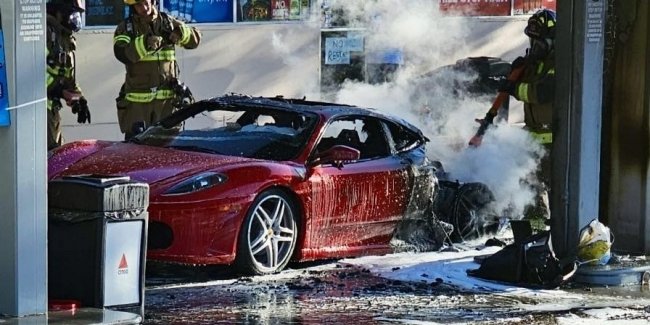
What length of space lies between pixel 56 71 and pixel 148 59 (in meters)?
0.88

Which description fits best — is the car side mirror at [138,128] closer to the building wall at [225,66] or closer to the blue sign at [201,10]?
the building wall at [225,66]

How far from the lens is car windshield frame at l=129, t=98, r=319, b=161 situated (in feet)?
33.0

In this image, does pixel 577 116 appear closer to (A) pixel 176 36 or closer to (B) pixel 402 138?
(B) pixel 402 138

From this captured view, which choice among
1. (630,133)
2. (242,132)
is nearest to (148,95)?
(242,132)

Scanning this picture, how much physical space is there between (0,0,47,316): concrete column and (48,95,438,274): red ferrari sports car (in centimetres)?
208

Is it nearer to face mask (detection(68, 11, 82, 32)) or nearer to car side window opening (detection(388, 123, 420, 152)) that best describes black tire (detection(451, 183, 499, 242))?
car side window opening (detection(388, 123, 420, 152))

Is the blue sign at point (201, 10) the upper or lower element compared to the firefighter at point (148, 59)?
upper

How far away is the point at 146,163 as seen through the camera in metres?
9.47

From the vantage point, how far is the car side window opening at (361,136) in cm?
1076

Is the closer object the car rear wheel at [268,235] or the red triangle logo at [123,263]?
the red triangle logo at [123,263]

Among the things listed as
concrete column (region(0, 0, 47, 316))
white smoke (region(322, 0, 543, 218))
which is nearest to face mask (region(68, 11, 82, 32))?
white smoke (region(322, 0, 543, 218))

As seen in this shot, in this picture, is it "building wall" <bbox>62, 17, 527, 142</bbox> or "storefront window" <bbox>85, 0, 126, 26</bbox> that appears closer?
"building wall" <bbox>62, 17, 527, 142</bbox>

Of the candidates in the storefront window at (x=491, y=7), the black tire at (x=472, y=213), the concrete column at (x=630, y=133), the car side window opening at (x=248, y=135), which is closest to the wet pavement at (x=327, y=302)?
the car side window opening at (x=248, y=135)

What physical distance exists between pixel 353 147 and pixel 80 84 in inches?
245
